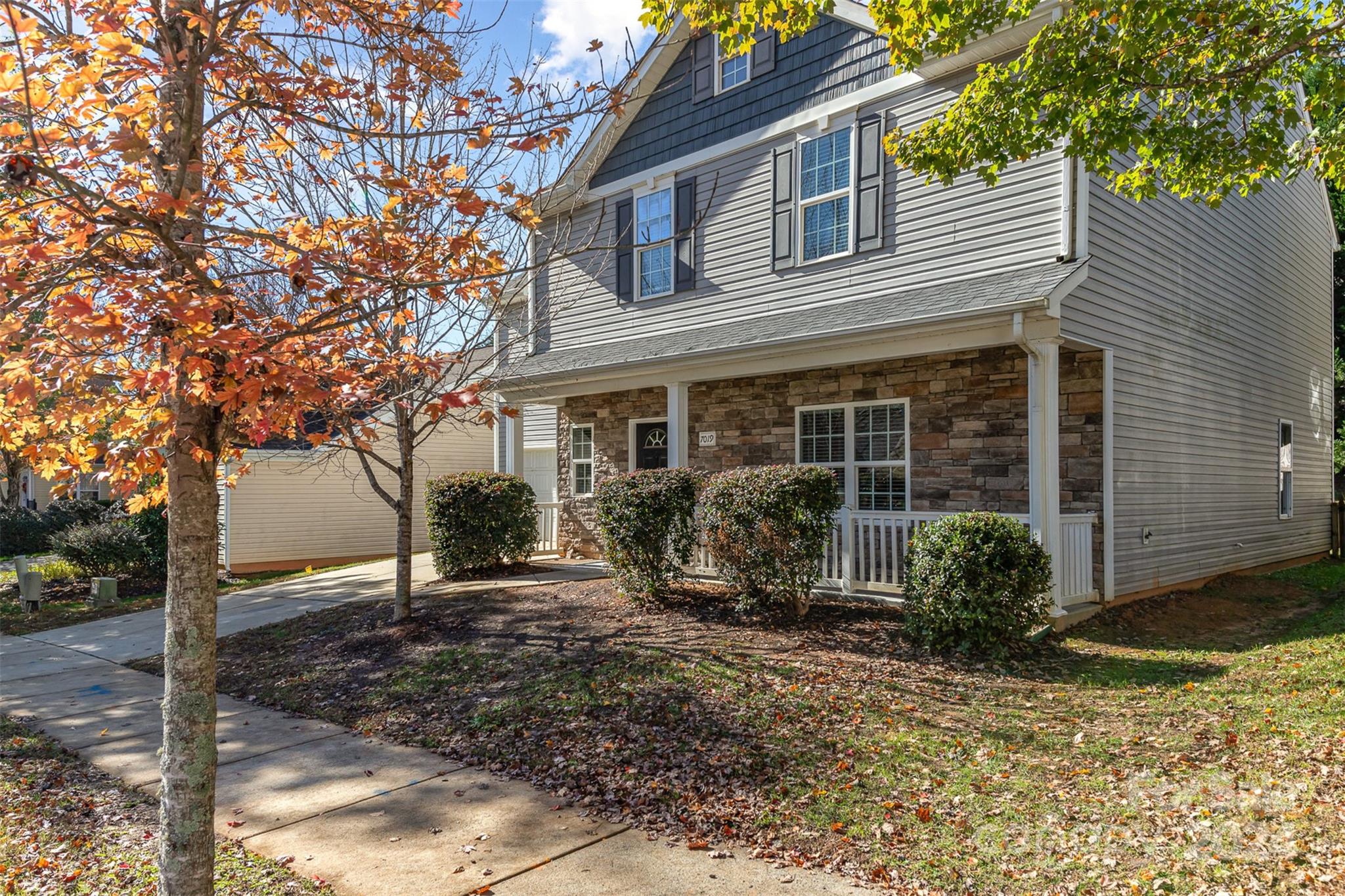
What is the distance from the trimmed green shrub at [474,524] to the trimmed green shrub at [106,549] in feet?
21.9

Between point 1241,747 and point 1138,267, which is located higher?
point 1138,267

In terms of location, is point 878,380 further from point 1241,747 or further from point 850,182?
point 1241,747

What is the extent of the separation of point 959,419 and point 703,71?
6.40 metres

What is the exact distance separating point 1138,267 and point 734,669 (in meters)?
7.11

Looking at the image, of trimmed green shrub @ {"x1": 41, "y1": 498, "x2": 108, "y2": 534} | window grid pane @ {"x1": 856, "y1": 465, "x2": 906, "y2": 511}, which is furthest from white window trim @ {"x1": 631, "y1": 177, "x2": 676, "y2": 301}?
trimmed green shrub @ {"x1": 41, "y1": 498, "x2": 108, "y2": 534}

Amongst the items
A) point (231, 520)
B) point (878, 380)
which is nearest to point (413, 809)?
point (878, 380)

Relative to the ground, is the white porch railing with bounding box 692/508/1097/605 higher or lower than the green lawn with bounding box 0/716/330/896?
higher

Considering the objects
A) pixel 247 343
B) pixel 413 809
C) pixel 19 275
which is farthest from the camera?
pixel 413 809

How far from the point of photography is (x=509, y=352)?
14820 millimetres

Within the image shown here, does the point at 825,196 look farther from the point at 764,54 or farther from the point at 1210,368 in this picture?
the point at 1210,368

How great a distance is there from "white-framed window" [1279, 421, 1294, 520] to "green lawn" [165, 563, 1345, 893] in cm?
668

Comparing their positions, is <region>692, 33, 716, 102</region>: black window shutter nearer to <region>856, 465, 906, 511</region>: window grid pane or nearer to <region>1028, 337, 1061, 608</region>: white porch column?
<region>856, 465, 906, 511</region>: window grid pane

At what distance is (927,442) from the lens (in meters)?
10.2

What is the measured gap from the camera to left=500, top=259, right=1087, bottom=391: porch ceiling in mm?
8375
